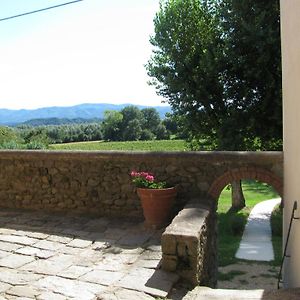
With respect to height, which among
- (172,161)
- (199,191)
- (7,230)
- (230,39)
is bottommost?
(7,230)

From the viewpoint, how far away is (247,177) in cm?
554

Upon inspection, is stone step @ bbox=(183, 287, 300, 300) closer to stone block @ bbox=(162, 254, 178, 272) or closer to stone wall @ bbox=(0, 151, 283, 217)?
stone block @ bbox=(162, 254, 178, 272)

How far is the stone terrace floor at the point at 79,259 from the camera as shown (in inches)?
146

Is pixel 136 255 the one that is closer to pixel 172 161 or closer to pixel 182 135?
pixel 172 161

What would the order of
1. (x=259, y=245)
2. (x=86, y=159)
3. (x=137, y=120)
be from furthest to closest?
(x=137, y=120) → (x=259, y=245) → (x=86, y=159)

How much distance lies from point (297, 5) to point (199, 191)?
297 cm

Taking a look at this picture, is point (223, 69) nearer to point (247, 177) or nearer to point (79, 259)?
point (247, 177)

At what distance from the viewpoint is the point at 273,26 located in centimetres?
974

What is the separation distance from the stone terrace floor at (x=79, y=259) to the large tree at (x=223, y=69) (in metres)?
5.95

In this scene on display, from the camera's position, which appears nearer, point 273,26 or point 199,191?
point 199,191

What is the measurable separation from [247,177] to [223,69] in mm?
5819

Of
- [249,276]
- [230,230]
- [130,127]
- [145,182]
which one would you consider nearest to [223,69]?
[249,276]

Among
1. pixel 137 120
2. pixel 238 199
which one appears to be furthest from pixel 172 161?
pixel 137 120

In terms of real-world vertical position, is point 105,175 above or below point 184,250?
above
